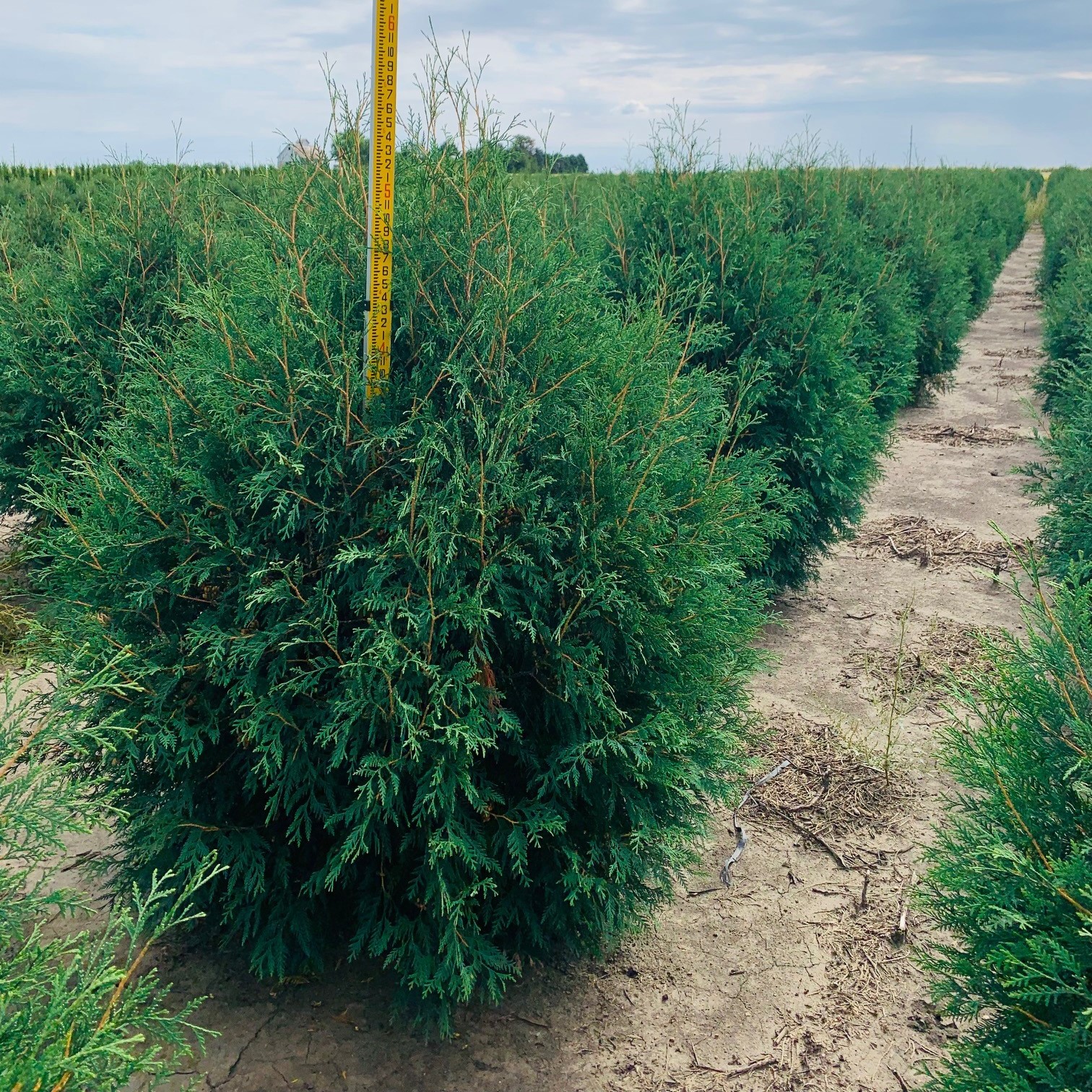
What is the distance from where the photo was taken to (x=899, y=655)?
5.73 m

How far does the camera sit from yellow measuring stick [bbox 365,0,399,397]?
3.10m

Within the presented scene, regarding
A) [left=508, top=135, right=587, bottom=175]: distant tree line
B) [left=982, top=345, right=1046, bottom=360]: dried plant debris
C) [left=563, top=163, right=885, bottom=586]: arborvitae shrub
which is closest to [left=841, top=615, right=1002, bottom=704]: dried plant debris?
[left=563, top=163, right=885, bottom=586]: arborvitae shrub

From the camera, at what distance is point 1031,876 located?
2.15 metres

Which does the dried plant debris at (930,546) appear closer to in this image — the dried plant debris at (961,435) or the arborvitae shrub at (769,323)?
the arborvitae shrub at (769,323)

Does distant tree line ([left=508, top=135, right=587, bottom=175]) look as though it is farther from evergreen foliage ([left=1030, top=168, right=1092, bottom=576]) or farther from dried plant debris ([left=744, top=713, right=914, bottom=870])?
dried plant debris ([left=744, top=713, right=914, bottom=870])

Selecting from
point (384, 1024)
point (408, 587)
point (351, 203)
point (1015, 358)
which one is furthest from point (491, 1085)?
point (1015, 358)

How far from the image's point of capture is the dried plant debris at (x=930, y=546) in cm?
789

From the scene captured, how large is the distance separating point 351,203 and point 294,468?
3.50ft

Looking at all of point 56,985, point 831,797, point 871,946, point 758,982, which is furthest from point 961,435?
point 56,985

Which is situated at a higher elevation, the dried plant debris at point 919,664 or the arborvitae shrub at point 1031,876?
the arborvitae shrub at point 1031,876

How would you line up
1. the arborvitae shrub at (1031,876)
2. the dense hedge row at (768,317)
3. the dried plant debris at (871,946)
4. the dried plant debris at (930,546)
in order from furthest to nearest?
the dried plant debris at (930,546) < the dense hedge row at (768,317) < the dried plant debris at (871,946) < the arborvitae shrub at (1031,876)

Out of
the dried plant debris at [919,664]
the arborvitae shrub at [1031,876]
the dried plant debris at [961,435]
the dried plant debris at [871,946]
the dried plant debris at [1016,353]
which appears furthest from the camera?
the dried plant debris at [1016,353]

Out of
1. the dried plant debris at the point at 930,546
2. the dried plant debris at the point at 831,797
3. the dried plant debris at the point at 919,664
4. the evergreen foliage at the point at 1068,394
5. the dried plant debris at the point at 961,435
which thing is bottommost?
the dried plant debris at the point at 831,797

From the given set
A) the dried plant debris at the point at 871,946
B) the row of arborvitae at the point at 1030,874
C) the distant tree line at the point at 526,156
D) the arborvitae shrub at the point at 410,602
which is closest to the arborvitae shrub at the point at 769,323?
the distant tree line at the point at 526,156
